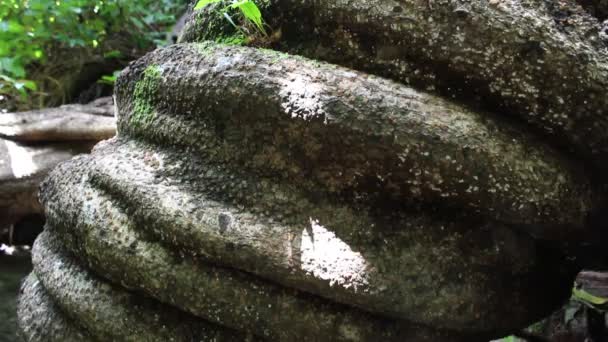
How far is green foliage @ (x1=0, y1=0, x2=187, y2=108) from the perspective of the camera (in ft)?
8.80

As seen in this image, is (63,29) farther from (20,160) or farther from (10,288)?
(10,288)

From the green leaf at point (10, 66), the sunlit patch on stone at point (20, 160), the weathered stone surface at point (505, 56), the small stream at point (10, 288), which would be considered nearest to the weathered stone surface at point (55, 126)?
the sunlit patch on stone at point (20, 160)

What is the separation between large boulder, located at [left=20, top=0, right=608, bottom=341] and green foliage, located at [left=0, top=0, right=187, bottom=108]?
183 cm

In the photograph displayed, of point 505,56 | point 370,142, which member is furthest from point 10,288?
point 505,56

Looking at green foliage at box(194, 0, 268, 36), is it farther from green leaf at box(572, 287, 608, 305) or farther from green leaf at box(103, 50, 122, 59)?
green leaf at box(103, 50, 122, 59)

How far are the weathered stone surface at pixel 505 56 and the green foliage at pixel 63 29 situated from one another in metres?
1.96

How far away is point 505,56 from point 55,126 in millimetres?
2014

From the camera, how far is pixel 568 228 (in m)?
0.83

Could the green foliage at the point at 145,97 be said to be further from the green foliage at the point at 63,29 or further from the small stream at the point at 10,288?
the green foliage at the point at 63,29

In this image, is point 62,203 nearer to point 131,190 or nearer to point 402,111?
point 131,190

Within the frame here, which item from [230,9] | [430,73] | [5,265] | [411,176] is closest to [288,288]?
[411,176]

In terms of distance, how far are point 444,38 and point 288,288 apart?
0.37 m

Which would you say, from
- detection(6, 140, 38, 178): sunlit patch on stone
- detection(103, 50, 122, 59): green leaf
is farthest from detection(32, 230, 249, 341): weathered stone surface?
detection(103, 50, 122, 59): green leaf

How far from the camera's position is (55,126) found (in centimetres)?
241
